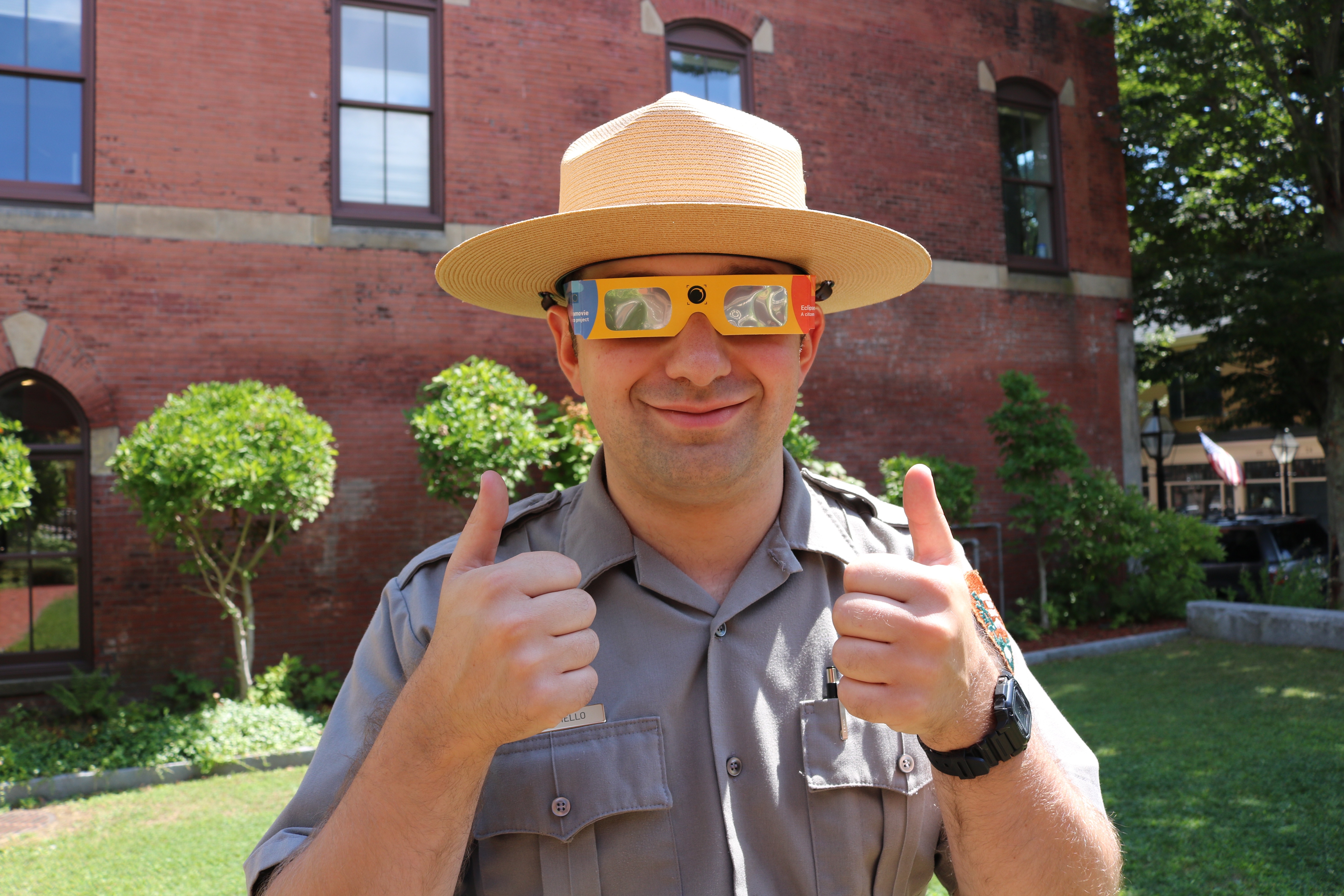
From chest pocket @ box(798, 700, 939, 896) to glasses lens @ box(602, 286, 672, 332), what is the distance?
0.84 m

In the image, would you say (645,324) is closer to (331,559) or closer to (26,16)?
(331,559)

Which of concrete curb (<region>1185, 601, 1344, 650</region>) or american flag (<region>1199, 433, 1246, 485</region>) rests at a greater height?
american flag (<region>1199, 433, 1246, 485</region>)

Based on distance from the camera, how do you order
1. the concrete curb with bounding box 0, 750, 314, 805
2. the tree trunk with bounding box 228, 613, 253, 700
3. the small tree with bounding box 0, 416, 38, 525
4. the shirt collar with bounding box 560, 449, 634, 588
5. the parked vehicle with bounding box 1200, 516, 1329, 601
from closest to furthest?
the shirt collar with bounding box 560, 449, 634, 588
the concrete curb with bounding box 0, 750, 314, 805
the small tree with bounding box 0, 416, 38, 525
the tree trunk with bounding box 228, 613, 253, 700
the parked vehicle with bounding box 1200, 516, 1329, 601

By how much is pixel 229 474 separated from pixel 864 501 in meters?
5.97

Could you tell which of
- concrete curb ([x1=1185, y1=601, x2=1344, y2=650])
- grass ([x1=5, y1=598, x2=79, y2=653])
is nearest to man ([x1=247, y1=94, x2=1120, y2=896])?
grass ([x1=5, y1=598, x2=79, y2=653])

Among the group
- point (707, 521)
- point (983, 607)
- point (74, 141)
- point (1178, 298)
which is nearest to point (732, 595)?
point (707, 521)

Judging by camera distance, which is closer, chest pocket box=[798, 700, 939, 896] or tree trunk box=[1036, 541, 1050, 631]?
chest pocket box=[798, 700, 939, 896]

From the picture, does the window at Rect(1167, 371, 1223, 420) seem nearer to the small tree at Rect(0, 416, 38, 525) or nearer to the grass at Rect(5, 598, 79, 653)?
the small tree at Rect(0, 416, 38, 525)

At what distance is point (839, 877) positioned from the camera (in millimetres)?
1710

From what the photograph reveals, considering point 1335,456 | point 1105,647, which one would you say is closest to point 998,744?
point 1105,647

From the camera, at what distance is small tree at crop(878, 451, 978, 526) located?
33.3 ft

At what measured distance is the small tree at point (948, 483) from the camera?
1014 cm

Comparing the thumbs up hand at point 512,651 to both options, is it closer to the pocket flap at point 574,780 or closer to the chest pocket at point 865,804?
the pocket flap at point 574,780

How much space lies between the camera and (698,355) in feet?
5.96
